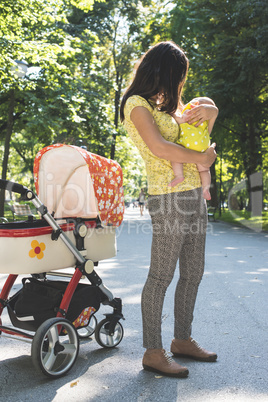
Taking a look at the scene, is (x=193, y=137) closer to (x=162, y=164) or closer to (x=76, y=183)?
(x=162, y=164)

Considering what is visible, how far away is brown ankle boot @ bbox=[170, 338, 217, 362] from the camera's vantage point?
339cm

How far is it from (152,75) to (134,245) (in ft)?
29.1

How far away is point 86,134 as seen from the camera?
66.5ft

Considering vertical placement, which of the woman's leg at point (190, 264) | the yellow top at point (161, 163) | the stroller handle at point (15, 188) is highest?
the yellow top at point (161, 163)

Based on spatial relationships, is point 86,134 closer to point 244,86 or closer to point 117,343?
point 244,86

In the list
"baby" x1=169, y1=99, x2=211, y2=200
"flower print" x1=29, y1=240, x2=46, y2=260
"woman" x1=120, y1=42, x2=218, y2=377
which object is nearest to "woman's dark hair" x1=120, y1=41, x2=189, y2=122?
"woman" x1=120, y1=42, x2=218, y2=377

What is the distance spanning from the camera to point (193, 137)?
10.4ft

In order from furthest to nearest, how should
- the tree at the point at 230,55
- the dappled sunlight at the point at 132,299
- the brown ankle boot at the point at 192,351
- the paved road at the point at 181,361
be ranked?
the tree at the point at 230,55 → the dappled sunlight at the point at 132,299 → the brown ankle boot at the point at 192,351 → the paved road at the point at 181,361

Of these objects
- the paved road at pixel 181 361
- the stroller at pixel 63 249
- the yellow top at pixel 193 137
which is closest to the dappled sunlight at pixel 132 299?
the paved road at pixel 181 361

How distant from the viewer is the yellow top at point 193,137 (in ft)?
10.3

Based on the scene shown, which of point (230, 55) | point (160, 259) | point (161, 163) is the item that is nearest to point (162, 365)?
point (160, 259)

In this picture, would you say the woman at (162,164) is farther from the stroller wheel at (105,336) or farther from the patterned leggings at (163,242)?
the stroller wheel at (105,336)

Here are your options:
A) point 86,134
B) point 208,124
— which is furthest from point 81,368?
point 86,134

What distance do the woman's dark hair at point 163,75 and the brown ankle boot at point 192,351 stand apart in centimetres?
160
